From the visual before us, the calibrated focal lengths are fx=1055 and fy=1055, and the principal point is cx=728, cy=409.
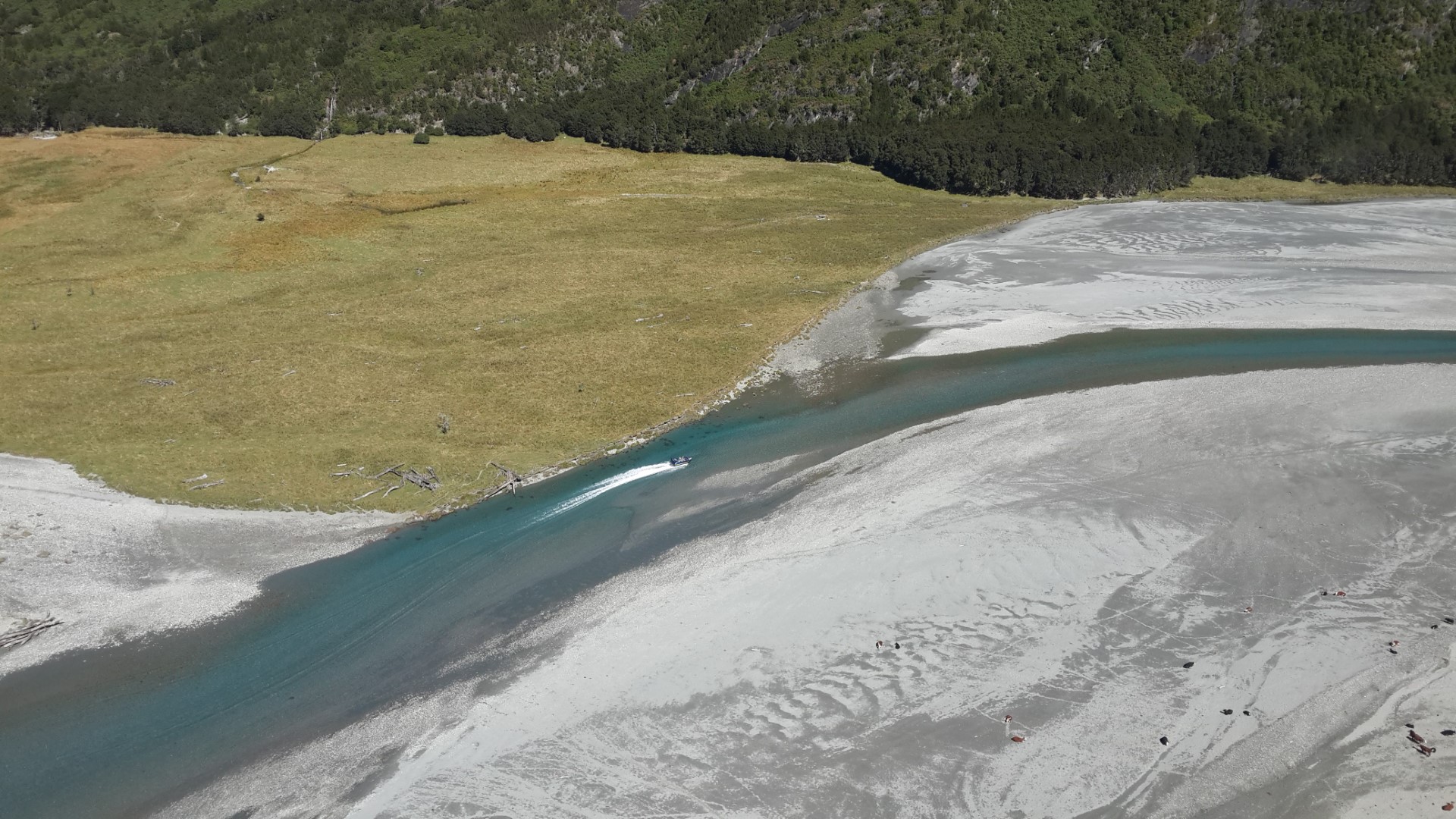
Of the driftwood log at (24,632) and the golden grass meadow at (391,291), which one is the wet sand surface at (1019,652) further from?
the driftwood log at (24,632)

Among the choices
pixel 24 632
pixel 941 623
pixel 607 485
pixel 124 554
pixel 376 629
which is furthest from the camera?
pixel 607 485

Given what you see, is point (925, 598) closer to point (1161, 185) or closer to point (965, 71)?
point (1161, 185)

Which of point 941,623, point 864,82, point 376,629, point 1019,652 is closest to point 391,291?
point 376,629

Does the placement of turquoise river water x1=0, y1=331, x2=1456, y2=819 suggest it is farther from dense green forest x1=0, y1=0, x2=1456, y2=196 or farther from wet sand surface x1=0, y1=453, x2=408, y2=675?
dense green forest x1=0, y1=0, x2=1456, y2=196

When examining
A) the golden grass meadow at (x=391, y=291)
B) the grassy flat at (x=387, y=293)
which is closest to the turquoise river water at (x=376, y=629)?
the golden grass meadow at (x=391, y=291)

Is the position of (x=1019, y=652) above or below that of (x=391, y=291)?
below

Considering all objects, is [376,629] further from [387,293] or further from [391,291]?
[391,291]
